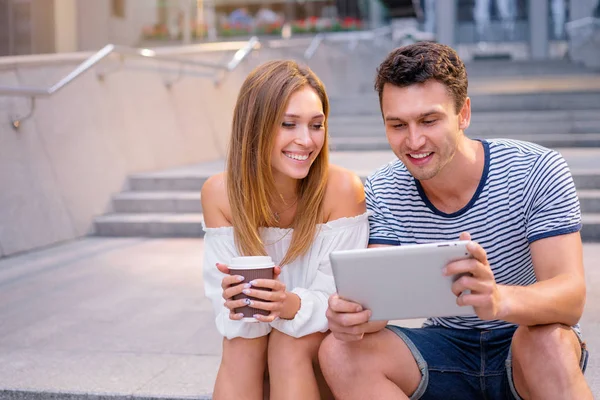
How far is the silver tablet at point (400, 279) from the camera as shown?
1.72 metres

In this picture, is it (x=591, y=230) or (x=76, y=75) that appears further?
(x=76, y=75)

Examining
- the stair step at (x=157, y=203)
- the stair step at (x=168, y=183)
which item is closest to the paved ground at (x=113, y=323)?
the stair step at (x=157, y=203)

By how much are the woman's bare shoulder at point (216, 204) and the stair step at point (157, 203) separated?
4.02 metres

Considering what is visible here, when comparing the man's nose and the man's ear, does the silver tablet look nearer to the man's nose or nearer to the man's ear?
the man's nose

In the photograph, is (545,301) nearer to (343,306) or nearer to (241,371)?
(343,306)

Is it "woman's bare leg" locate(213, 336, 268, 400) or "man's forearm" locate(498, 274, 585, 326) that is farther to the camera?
"woman's bare leg" locate(213, 336, 268, 400)

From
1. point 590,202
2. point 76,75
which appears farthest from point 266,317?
point 76,75

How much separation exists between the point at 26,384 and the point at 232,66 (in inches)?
266

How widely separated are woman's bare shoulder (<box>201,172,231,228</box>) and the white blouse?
34 millimetres

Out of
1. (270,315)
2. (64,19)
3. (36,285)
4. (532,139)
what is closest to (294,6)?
(64,19)

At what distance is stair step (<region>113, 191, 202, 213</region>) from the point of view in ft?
21.7

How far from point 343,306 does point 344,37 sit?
12328mm

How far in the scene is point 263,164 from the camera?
2.49 meters

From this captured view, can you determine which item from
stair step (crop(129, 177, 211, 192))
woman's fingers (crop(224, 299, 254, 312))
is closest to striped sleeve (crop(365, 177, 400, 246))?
woman's fingers (crop(224, 299, 254, 312))
